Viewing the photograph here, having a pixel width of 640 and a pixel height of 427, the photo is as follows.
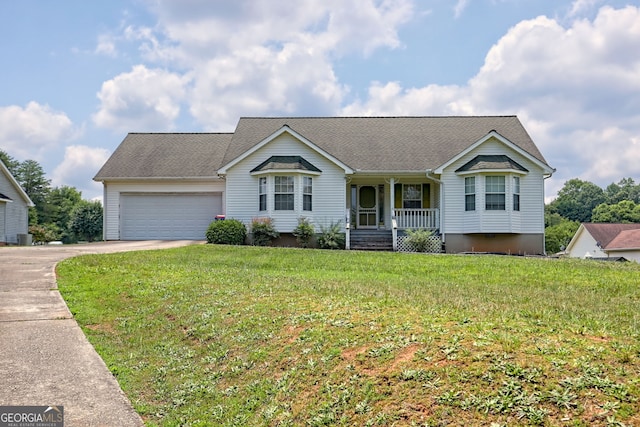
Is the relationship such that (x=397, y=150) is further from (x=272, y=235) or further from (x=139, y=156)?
(x=139, y=156)

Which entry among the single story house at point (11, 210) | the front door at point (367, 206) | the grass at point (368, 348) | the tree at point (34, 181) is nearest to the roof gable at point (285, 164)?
the front door at point (367, 206)

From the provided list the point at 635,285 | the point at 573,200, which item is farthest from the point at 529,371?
the point at 573,200

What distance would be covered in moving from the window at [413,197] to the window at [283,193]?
5569mm

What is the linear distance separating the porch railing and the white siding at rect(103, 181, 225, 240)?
854 cm

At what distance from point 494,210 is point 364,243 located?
5.28 meters

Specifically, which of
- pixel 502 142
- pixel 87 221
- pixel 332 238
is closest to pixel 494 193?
pixel 502 142

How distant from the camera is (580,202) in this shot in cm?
10662

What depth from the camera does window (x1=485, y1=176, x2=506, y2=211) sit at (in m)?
22.5

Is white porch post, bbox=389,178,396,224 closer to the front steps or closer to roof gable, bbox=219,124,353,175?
the front steps

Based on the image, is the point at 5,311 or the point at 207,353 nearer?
the point at 207,353

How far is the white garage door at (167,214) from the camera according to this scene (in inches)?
1070

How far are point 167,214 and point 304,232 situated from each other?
26.4 feet

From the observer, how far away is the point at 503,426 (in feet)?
14.0

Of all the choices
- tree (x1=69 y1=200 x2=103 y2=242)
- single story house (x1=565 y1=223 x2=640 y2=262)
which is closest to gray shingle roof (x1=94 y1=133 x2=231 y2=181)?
tree (x1=69 y1=200 x2=103 y2=242)
